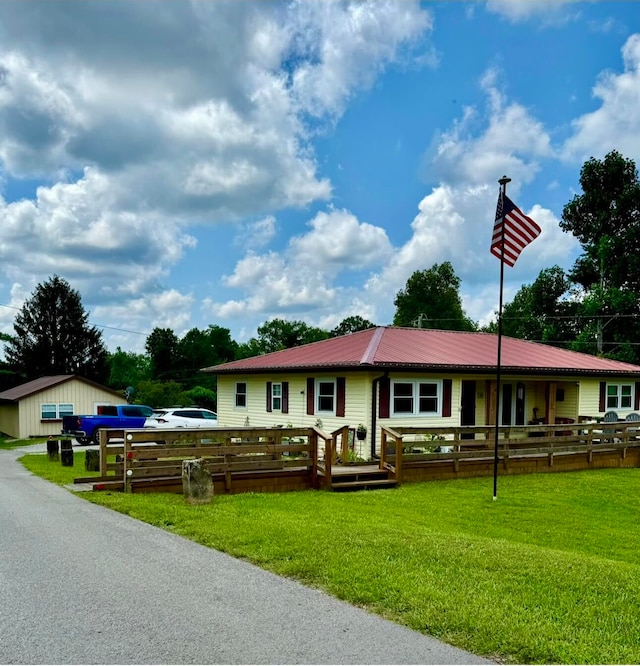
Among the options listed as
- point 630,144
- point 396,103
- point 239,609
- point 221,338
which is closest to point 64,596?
point 239,609

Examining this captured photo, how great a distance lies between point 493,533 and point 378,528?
199 cm

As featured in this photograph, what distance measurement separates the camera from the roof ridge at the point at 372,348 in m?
16.3

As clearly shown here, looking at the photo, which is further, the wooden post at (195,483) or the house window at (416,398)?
the house window at (416,398)

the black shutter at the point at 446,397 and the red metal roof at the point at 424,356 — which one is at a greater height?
the red metal roof at the point at 424,356

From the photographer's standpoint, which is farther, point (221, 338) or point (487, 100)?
point (221, 338)

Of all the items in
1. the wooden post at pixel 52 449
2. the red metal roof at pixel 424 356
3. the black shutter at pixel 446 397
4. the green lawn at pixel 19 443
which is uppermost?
the red metal roof at pixel 424 356

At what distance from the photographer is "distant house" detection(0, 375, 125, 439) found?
102ft

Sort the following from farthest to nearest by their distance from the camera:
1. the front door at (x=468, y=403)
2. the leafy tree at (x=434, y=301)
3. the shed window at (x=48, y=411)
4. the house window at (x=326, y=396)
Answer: the leafy tree at (x=434, y=301) < the shed window at (x=48, y=411) < the front door at (x=468, y=403) < the house window at (x=326, y=396)

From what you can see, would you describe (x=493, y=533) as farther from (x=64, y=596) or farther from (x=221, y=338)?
(x=221, y=338)

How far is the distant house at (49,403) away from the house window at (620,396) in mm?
25156

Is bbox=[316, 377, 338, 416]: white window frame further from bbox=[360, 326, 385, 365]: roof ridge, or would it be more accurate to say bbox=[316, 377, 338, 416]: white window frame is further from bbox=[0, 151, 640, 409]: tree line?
bbox=[0, 151, 640, 409]: tree line

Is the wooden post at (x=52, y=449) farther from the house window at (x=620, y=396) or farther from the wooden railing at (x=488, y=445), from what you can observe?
the house window at (x=620, y=396)

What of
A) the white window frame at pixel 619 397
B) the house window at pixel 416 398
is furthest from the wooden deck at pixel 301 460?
the white window frame at pixel 619 397

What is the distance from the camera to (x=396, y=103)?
55.5ft
